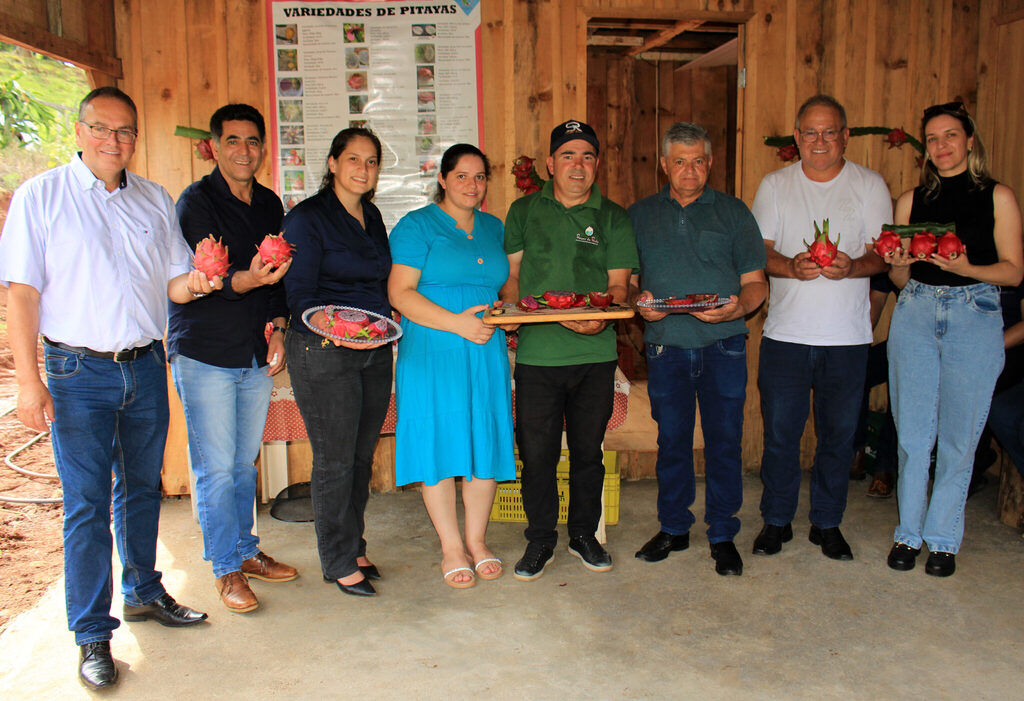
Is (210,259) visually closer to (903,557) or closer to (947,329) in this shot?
(947,329)

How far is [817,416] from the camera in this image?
348 centimetres

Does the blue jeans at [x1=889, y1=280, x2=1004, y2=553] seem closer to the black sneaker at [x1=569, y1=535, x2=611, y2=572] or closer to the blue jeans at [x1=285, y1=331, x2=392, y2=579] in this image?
the black sneaker at [x1=569, y1=535, x2=611, y2=572]

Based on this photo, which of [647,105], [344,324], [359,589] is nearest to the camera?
[344,324]

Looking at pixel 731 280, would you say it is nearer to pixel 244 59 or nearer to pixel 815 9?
pixel 815 9

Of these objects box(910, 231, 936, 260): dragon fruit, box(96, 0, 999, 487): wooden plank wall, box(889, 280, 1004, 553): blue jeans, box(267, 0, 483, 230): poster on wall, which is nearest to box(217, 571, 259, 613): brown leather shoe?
box(267, 0, 483, 230): poster on wall

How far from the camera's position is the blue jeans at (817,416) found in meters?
3.36

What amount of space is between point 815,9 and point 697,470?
2.81 meters

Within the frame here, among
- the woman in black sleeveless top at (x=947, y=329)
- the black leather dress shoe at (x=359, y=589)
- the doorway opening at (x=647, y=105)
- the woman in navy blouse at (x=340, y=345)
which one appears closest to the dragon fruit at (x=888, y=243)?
the woman in black sleeveless top at (x=947, y=329)

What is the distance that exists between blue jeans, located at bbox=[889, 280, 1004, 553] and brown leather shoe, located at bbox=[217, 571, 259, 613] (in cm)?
270

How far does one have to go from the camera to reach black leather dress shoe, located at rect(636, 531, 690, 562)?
11.3 feet

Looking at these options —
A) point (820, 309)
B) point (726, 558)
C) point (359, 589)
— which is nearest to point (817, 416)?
point (820, 309)

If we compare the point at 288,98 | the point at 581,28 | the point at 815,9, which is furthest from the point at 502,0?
the point at 815,9

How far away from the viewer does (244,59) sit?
4203mm

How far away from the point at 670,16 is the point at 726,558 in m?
3.00
